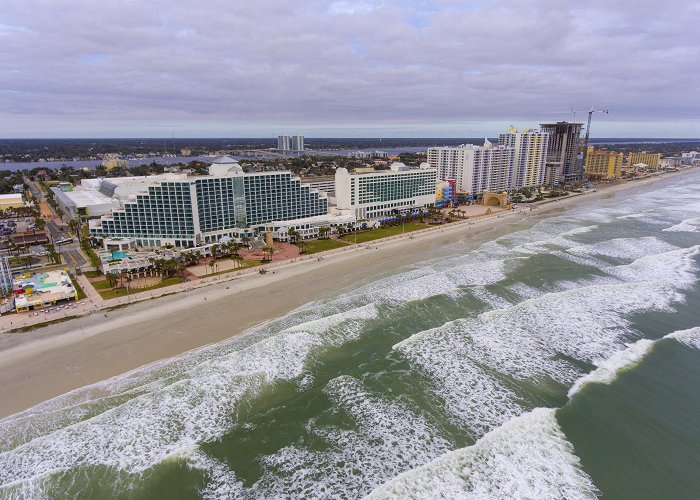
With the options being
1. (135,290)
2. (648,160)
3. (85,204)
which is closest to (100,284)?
(135,290)

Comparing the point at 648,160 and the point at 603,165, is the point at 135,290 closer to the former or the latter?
the point at 603,165

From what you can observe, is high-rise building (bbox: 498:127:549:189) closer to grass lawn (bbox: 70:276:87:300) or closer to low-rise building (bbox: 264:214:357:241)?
low-rise building (bbox: 264:214:357:241)

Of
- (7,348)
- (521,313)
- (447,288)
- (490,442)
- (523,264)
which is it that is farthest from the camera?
(523,264)

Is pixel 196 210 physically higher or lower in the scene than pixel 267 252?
higher

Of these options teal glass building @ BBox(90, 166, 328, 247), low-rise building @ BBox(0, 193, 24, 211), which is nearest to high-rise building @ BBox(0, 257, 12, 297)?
teal glass building @ BBox(90, 166, 328, 247)

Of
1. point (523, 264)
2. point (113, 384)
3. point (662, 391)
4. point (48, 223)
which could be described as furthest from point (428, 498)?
point (48, 223)

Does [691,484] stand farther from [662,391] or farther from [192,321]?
[192,321]
